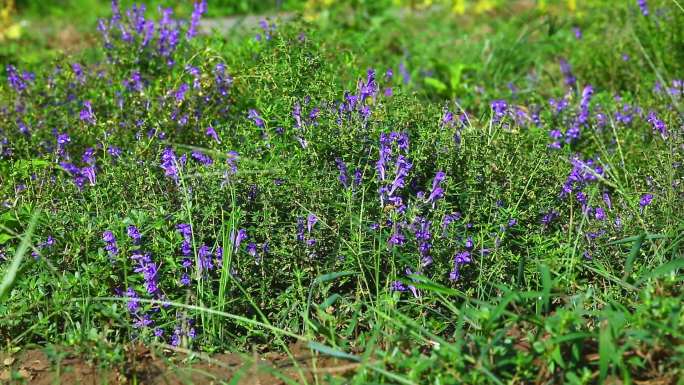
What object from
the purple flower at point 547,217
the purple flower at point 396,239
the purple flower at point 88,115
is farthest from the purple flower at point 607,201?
the purple flower at point 88,115

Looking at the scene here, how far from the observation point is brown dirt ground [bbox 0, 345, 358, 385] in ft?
9.39

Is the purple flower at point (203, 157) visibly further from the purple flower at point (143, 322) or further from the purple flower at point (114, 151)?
the purple flower at point (143, 322)

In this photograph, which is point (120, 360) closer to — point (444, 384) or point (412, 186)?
point (444, 384)

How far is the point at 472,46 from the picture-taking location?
6.42 meters

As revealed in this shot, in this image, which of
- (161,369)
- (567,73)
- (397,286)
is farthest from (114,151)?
(567,73)

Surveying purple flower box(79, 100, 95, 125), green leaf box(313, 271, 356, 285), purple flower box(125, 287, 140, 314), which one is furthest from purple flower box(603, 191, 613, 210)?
purple flower box(79, 100, 95, 125)

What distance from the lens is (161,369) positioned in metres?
2.95

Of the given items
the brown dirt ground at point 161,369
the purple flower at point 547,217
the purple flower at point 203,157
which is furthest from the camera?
the purple flower at point 203,157

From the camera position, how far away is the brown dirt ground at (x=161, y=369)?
2.86 m

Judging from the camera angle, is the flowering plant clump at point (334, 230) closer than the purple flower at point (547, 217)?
Yes

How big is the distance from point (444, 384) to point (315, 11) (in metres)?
5.22

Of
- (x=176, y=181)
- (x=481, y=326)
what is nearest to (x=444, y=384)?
(x=481, y=326)

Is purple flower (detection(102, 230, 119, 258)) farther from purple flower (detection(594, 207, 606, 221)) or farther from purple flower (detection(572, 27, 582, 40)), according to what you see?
purple flower (detection(572, 27, 582, 40))

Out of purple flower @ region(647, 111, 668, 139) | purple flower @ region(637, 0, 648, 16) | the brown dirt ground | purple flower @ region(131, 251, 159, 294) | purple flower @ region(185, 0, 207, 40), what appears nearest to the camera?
the brown dirt ground
